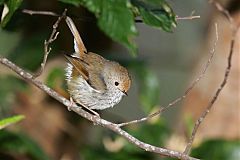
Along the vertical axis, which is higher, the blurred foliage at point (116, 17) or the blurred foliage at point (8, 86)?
the blurred foliage at point (116, 17)

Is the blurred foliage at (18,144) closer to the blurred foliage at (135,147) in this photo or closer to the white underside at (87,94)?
the blurred foliage at (135,147)

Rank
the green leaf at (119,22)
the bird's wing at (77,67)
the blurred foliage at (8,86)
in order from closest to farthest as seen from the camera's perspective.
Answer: the green leaf at (119,22) < the bird's wing at (77,67) < the blurred foliage at (8,86)

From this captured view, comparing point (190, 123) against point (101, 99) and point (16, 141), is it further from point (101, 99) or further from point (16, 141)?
point (101, 99)

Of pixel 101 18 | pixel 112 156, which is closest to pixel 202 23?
pixel 112 156

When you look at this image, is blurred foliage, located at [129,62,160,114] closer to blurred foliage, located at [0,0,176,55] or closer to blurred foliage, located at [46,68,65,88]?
blurred foliage, located at [46,68,65,88]

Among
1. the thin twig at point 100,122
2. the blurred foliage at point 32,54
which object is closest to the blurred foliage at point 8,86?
the blurred foliage at point 32,54
